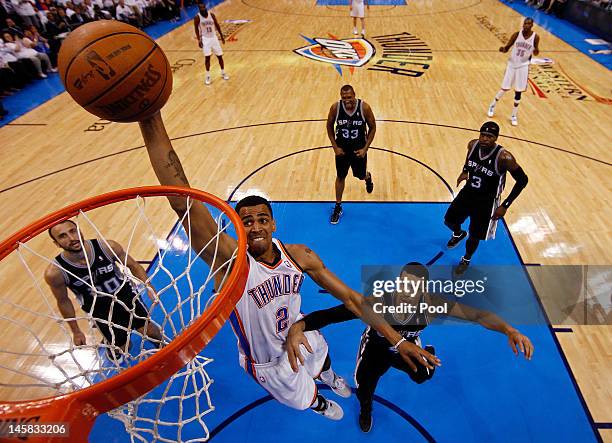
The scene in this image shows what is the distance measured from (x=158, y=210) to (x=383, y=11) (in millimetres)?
14252

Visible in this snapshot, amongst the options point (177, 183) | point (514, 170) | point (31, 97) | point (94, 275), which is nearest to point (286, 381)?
point (177, 183)

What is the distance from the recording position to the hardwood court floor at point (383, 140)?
4926mm

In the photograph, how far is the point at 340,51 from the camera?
1148 centimetres

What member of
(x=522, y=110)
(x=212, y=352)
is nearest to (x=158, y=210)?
(x=212, y=352)

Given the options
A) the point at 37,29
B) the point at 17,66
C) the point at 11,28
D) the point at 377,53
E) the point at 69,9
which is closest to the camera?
the point at 17,66

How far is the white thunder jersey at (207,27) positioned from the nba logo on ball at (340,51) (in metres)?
3.15

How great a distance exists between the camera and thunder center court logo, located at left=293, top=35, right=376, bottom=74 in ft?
35.2

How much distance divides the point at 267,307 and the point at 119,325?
3.83 feet

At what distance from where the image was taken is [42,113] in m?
8.45

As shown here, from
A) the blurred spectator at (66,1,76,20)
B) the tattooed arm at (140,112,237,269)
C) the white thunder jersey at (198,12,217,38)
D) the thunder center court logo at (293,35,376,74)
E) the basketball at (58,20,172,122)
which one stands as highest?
the basketball at (58,20,172,122)

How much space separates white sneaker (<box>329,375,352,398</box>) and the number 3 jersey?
2.58 ft

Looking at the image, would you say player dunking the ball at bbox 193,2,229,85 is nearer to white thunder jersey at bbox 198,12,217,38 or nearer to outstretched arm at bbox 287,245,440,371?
white thunder jersey at bbox 198,12,217,38

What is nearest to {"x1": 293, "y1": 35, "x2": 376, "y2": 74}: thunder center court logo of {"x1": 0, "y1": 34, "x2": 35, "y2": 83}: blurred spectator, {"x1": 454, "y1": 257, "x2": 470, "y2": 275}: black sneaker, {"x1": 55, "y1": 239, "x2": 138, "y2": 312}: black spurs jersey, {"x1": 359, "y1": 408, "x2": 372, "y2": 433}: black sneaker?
{"x1": 0, "y1": 34, "x2": 35, "y2": 83}: blurred spectator

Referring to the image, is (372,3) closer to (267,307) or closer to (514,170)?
(514,170)
